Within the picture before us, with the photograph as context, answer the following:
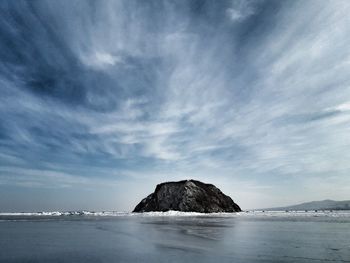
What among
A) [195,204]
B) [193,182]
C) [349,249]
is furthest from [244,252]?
[193,182]

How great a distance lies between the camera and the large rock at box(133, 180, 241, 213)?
436 ft

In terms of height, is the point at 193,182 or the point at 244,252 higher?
the point at 193,182

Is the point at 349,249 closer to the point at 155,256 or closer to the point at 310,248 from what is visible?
the point at 310,248

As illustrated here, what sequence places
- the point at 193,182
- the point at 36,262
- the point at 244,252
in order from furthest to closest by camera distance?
the point at 193,182, the point at 244,252, the point at 36,262

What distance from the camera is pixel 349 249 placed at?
1218 centimetres

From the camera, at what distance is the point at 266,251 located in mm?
11734

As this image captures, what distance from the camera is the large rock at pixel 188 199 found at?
133m


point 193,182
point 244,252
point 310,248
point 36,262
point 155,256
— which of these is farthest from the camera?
point 193,182

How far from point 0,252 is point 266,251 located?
39.1 ft

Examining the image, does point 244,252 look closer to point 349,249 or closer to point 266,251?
point 266,251

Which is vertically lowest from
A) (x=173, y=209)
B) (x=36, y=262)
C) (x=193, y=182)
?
(x=36, y=262)

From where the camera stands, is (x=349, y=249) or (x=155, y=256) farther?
(x=349, y=249)

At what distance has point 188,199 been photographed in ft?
437

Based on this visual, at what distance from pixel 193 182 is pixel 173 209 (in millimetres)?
20229
